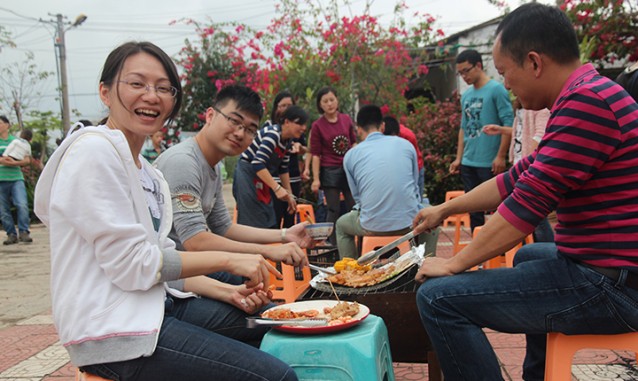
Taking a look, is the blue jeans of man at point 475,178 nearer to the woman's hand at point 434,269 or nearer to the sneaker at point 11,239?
the woman's hand at point 434,269

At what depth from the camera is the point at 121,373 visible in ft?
5.37

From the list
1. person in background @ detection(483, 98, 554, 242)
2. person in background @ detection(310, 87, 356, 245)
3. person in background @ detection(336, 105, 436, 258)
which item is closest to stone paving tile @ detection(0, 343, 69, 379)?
person in background @ detection(336, 105, 436, 258)

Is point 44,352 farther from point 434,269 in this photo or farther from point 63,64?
point 63,64

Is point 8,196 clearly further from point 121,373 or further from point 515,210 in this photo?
point 515,210

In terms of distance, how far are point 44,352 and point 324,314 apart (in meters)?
2.58

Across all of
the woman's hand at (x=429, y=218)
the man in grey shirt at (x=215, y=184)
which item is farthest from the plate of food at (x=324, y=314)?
the woman's hand at (x=429, y=218)

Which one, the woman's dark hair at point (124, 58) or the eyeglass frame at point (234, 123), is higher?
the woman's dark hair at point (124, 58)

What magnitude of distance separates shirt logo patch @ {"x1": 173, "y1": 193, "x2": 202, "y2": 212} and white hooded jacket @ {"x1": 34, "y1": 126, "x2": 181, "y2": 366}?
879 millimetres

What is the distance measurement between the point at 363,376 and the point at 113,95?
1402 mm

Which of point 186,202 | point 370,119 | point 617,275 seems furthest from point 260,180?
point 617,275

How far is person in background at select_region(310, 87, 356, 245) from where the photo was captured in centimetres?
634

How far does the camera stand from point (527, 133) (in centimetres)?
455

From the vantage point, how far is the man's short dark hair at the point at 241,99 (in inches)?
113

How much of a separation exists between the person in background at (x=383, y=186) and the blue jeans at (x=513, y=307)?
2.16m
